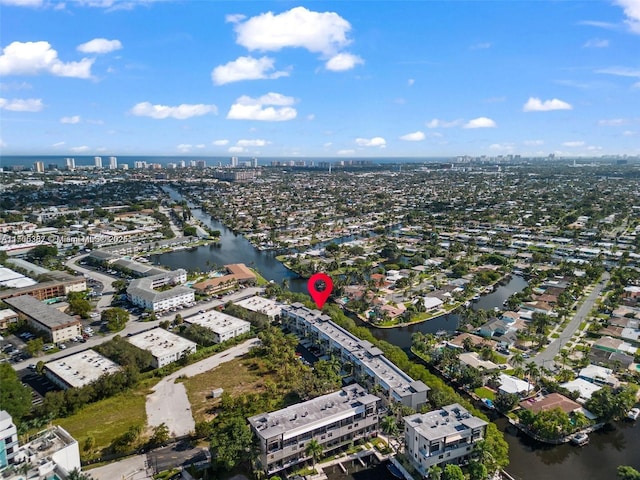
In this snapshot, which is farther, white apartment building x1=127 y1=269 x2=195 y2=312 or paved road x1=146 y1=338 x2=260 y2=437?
white apartment building x1=127 y1=269 x2=195 y2=312

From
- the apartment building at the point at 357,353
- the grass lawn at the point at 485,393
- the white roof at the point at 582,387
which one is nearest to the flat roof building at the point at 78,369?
the apartment building at the point at 357,353

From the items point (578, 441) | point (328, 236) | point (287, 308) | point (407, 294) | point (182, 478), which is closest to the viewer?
point (182, 478)

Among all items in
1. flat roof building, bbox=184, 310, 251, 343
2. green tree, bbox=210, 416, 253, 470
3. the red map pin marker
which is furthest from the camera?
the red map pin marker

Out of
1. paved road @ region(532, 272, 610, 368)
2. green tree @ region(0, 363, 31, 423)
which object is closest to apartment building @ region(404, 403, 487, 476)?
paved road @ region(532, 272, 610, 368)

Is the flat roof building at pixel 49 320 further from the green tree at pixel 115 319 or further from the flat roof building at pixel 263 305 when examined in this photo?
the flat roof building at pixel 263 305

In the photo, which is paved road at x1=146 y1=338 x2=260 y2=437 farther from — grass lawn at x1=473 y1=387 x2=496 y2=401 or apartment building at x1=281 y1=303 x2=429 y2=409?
grass lawn at x1=473 y1=387 x2=496 y2=401

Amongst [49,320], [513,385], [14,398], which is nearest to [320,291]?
[513,385]

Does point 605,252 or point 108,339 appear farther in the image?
point 605,252

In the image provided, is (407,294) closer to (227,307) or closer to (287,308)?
(287,308)

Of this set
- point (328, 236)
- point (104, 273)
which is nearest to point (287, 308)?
point (104, 273)
